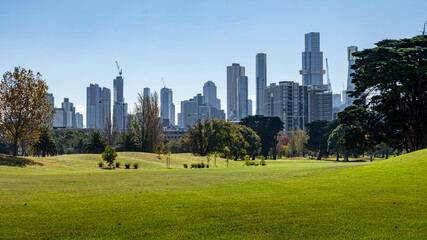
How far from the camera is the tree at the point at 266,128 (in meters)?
142

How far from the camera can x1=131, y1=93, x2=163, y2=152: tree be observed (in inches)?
3396

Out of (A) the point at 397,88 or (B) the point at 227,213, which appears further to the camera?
(A) the point at 397,88

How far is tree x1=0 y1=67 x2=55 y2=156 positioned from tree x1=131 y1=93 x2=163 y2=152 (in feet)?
114

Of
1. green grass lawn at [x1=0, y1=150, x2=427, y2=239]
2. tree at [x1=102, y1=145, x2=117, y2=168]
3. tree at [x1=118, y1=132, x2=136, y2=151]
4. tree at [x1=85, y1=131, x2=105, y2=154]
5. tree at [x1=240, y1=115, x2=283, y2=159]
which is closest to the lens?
green grass lawn at [x1=0, y1=150, x2=427, y2=239]

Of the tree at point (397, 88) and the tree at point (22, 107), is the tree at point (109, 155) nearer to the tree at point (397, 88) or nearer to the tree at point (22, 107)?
the tree at point (22, 107)

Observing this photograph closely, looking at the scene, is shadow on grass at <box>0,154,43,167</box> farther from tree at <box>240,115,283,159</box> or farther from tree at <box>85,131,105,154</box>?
tree at <box>240,115,283,159</box>

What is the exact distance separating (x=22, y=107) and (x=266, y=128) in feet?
337

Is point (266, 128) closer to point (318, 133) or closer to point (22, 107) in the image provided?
point (318, 133)

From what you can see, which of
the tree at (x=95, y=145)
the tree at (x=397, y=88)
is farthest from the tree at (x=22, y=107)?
the tree at (x=397, y=88)

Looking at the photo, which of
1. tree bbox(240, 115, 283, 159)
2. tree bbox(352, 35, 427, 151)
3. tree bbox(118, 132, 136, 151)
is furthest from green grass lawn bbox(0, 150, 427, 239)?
tree bbox(240, 115, 283, 159)

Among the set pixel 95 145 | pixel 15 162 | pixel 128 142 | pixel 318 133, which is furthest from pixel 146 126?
pixel 318 133

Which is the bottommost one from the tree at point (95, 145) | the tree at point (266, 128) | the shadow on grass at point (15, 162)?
the shadow on grass at point (15, 162)

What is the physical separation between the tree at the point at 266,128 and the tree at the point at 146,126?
200ft

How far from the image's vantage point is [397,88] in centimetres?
4866
